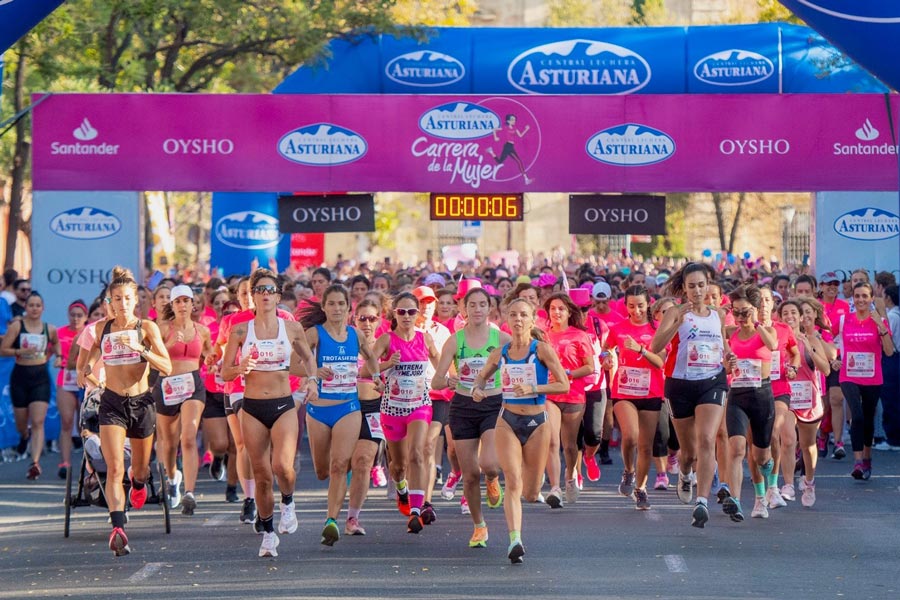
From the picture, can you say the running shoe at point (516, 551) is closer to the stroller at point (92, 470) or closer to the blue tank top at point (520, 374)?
the blue tank top at point (520, 374)

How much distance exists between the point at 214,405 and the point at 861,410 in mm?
6532

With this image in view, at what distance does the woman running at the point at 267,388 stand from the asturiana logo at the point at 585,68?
48.1 feet

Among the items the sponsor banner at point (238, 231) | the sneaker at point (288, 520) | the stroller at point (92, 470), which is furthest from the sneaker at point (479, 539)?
the sponsor banner at point (238, 231)

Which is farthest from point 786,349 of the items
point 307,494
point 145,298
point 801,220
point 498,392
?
point 801,220

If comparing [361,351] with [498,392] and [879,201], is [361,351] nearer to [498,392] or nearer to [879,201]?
[498,392]

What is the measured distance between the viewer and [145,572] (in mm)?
10492

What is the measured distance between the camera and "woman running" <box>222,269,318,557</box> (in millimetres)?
10930

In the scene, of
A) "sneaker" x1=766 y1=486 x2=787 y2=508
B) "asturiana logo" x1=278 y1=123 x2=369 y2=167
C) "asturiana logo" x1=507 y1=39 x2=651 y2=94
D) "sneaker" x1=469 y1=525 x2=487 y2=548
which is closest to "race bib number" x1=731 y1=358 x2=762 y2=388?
"sneaker" x1=766 y1=486 x2=787 y2=508

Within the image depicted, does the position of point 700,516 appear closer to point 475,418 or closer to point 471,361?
point 475,418

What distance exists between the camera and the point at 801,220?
56.0 meters

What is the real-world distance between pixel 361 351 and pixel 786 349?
3.86 m

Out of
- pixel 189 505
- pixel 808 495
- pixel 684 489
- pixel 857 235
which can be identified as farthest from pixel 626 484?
pixel 857 235

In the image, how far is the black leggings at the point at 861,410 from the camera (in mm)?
15859

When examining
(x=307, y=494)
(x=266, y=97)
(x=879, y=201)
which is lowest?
(x=307, y=494)
